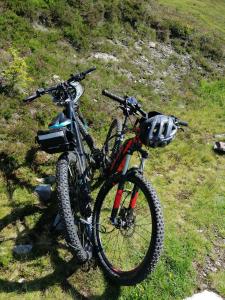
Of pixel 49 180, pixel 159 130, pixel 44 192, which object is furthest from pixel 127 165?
pixel 49 180

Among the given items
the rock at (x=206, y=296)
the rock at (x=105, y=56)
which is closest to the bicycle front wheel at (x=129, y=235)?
the rock at (x=206, y=296)

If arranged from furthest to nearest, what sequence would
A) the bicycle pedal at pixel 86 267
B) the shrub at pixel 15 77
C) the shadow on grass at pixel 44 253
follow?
1. the shrub at pixel 15 77
2. the bicycle pedal at pixel 86 267
3. the shadow on grass at pixel 44 253

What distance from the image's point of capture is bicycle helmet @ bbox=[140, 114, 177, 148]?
5863mm

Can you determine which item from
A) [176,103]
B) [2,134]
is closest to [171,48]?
[176,103]

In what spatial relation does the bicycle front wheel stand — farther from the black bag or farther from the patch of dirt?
the patch of dirt

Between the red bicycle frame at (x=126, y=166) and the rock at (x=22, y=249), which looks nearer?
the red bicycle frame at (x=126, y=166)

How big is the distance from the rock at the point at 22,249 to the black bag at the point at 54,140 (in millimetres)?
1984

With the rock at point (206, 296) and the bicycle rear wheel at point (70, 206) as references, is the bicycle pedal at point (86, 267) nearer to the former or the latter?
the bicycle rear wheel at point (70, 206)

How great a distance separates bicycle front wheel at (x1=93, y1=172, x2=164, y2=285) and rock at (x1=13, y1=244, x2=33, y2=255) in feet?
4.50

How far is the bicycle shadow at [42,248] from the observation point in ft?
22.0

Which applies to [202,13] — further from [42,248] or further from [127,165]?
[42,248]

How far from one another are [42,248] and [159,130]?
340 centimetres

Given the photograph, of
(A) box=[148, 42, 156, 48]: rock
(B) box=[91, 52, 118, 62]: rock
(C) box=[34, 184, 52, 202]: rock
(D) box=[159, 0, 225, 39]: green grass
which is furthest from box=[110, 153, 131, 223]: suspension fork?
(D) box=[159, 0, 225, 39]: green grass

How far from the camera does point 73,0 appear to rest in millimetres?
17891
